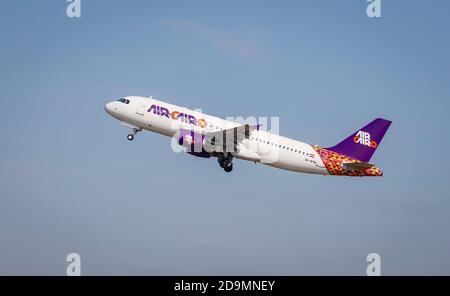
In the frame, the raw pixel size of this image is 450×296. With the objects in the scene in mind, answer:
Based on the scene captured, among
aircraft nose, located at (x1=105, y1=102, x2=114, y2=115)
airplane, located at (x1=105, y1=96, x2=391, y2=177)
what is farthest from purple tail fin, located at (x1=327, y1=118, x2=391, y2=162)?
aircraft nose, located at (x1=105, y1=102, x2=114, y2=115)

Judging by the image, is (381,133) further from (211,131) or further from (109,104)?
(109,104)

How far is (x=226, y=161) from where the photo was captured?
67.9m

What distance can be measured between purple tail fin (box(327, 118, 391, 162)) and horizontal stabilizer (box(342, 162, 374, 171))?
207 centimetres

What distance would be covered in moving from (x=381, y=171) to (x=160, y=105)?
22003mm

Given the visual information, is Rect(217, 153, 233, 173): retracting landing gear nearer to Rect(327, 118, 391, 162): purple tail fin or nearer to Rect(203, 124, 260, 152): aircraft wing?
Rect(203, 124, 260, 152): aircraft wing

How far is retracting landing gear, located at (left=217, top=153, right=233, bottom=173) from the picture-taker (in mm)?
67875

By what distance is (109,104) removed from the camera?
72.1m

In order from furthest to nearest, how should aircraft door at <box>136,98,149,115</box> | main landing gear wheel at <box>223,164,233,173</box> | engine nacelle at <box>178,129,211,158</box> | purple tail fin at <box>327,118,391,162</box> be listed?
aircraft door at <box>136,98,149,115</box> → purple tail fin at <box>327,118,391,162</box> → main landing gear wheel at <box>223,164,233,173</box> → engine nacelle at <box>178,129,211,158</box>

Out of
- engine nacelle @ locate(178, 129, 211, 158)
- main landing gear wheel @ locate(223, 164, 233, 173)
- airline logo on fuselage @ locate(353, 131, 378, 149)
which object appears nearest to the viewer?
engine nacelle @ locate(178, 129, 211, 158)

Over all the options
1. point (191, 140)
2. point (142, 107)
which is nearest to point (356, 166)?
point (191, 140)

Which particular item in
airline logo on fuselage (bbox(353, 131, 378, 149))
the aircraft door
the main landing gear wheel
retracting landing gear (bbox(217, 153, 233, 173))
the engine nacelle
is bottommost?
the main landing gear wheel

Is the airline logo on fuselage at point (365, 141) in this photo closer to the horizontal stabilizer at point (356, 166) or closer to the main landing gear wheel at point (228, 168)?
the horizontal stabilizer at point (356, 166)

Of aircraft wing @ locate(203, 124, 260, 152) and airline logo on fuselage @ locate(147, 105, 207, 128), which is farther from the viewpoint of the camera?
airline logo on fuselage @ locate(147, 105, 207, 128)
